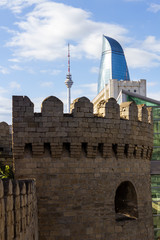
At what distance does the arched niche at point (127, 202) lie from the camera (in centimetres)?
1617

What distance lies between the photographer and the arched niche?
53.1ft

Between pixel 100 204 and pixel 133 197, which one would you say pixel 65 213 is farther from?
pixel 133 197

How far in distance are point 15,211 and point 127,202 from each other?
8.25m

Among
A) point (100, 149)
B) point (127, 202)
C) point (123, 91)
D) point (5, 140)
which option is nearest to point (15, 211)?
point (100, 149)

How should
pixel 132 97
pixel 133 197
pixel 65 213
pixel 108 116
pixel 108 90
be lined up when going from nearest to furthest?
1. pixel 65 213
2. pixel 108 116
3. pixel 133 197
4. pixel 132 97
5. pixel 108 90

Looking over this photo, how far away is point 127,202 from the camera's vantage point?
656 inches

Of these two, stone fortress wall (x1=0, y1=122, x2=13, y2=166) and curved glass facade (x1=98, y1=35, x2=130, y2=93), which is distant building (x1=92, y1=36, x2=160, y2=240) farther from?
stone fortress wall (x1=0, y1=122, x2=13, y2=166)

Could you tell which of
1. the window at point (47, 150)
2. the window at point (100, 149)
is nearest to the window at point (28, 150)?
the window at point (47, 150)

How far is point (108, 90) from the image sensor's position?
67875 mm

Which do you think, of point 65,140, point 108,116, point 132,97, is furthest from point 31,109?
point 132,97

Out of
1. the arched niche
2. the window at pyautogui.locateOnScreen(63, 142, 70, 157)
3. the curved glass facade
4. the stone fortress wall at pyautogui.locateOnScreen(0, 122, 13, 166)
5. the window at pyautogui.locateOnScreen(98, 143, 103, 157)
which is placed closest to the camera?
the window at pyautogui.locateOnScreen(63, 142, 70, 157)

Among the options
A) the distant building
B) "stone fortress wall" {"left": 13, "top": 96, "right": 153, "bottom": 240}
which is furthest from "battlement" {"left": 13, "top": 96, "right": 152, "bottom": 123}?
the distant building

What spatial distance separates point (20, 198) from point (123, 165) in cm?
668

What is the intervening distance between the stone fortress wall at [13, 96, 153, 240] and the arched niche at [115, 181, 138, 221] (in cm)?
71
